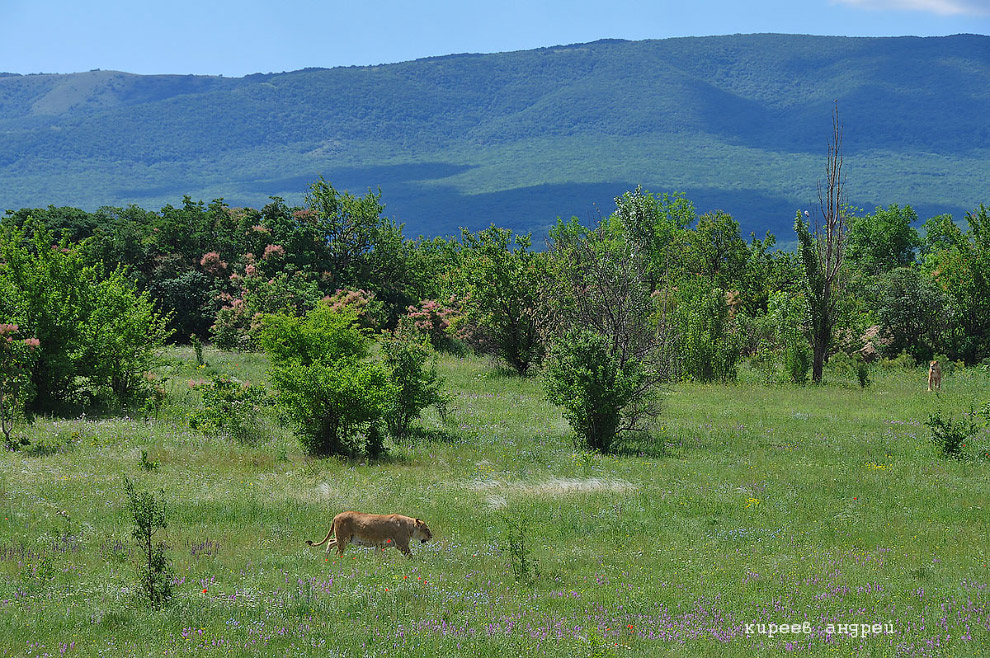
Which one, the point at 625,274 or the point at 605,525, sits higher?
the point at 625,274

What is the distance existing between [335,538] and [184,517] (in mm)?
3262

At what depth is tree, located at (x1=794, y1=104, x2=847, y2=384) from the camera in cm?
3747

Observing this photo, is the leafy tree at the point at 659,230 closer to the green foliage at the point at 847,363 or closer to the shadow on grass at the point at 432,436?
the green foliage at the point at 847,363

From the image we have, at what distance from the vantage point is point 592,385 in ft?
70.8

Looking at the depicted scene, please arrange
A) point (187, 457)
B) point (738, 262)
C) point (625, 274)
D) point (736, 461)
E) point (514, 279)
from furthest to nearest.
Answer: point (738, 262)
point (514, 279)
point (625, 274)
point (736, 461)
point (187, 457)

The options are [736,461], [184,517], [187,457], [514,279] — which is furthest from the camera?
[514,279]

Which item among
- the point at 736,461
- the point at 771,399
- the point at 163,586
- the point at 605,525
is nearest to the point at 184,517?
the point at 163,586

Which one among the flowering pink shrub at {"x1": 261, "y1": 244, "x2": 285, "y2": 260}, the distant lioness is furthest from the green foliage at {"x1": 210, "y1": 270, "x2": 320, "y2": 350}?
the distant lioness

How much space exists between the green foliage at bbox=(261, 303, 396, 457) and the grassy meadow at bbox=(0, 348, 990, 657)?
1047 millimetres

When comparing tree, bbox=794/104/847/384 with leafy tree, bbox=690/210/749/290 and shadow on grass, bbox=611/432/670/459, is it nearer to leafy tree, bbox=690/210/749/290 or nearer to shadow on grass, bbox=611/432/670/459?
shadow on grass, bbox=611/432/670/459

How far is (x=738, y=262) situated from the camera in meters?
63.8

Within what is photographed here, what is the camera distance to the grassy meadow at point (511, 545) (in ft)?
28.0

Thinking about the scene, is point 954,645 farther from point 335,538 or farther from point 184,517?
point 184,517

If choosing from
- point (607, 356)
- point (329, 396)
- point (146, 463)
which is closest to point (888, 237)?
point (607, 356)
